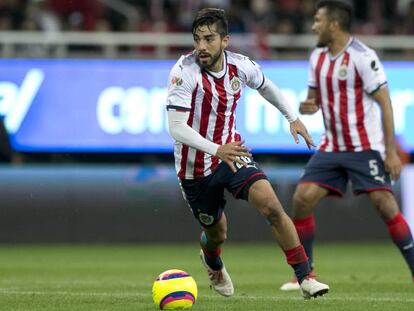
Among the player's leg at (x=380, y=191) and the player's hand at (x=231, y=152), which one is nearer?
the player's hand at (x=231, y=152)

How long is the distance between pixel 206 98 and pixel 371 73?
1949mm

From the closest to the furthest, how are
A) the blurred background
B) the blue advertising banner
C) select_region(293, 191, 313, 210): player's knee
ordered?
select_region(293, 191, 313, 210): player's knee < the blue advertising banner < the blurred background

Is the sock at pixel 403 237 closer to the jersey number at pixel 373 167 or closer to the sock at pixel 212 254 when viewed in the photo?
the jersey number at pixel 373 167

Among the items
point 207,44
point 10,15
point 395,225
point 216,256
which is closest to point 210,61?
point 207,44

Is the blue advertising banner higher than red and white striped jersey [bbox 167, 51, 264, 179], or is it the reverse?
red and white striped jersey [bbox 167, 51, 264, 179]

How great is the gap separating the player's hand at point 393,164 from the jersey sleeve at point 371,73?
0.55 m

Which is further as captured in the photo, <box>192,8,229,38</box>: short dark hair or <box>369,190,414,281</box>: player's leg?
<box>369,190,414,281</box>: player's leg

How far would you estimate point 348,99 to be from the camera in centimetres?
968

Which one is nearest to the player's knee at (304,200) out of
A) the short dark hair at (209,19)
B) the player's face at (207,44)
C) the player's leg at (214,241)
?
the player's leg at (214,241)

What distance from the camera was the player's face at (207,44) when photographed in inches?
311

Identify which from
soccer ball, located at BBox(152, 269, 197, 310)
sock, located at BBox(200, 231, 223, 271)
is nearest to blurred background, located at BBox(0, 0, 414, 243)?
sock, located at BBox(200, 231, 223, 271)

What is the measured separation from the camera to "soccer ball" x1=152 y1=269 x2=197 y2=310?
761 cm

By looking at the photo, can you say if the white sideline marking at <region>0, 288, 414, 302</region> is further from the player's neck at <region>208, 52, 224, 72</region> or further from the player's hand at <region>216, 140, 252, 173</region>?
the player's neck at <region>208, 52, 224, 72</region>

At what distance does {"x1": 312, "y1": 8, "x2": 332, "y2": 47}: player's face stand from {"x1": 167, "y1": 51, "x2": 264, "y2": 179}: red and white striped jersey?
149 cm
